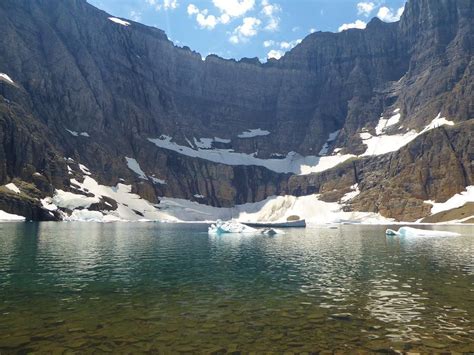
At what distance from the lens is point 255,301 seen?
25469mm

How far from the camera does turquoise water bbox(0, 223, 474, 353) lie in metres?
17.9

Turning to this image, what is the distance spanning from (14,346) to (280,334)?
11143mm

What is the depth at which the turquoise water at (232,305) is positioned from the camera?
58.8 feet

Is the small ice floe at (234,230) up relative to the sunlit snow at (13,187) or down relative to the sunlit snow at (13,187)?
down

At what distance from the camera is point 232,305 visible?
2434cm

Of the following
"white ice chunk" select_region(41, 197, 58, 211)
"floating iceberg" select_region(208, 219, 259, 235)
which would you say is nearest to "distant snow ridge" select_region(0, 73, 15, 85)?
"white ice chunk" select_region(41, 197, 58, 211)

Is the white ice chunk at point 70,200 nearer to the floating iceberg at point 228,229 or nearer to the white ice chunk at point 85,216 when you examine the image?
the white ice chunk at point 85,216

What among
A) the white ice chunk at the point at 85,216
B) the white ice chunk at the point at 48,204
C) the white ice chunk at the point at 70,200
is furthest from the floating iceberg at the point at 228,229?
the white ice chunk at the point at 70,200

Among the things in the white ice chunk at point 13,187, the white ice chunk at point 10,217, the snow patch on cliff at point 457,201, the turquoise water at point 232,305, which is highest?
the white ice chunk at point 13,187

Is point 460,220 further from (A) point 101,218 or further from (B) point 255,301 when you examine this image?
(B) point 255,301

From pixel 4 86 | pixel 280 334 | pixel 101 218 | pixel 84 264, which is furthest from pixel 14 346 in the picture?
pixel 4 86

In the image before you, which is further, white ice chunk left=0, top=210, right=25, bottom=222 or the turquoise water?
white ice chunk left=0, top=210, right=25, bottom=222

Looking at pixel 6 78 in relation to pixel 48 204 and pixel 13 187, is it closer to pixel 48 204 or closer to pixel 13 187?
pixel 13 187

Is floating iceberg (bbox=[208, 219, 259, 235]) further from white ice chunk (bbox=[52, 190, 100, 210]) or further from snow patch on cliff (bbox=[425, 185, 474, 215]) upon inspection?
snow patch on cliff (bbox=[425, 185, 474, 215])
